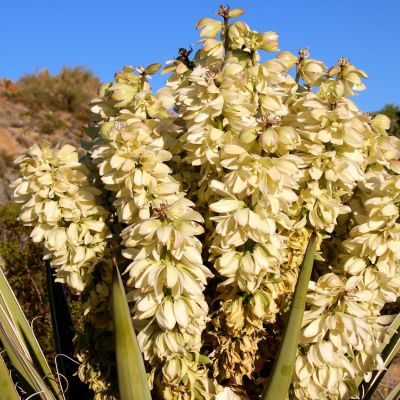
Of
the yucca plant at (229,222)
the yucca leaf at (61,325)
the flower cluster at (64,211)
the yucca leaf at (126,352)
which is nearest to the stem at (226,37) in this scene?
the yucca plant at (229,222)

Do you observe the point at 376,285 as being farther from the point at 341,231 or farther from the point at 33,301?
the point at 33,301

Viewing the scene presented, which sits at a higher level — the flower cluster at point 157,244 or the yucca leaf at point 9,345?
the flower cluster at point 157,244

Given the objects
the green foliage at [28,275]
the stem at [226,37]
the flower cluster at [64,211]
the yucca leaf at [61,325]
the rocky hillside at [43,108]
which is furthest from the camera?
the rocky hillside at [43,108]

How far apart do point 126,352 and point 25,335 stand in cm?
71

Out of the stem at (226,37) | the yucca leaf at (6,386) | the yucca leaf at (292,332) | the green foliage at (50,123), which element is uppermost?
the green foliage at (50,123)

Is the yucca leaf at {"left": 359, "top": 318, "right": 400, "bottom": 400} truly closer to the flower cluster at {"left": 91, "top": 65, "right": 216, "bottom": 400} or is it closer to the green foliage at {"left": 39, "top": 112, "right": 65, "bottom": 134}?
the flower cluster at {"left": 91, "top": 65, "right": 216, "bottom": 400}

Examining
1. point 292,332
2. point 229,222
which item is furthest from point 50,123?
point 292,332

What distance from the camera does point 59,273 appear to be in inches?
60.2

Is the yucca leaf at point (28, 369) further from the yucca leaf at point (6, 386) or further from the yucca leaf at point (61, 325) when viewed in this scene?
the yucca leaf at point (61, 325)

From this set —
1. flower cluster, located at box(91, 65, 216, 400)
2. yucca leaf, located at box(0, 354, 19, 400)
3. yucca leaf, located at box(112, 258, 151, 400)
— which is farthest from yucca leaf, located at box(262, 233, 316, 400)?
yucca leaf, located at box(0, 354, 19, 400)

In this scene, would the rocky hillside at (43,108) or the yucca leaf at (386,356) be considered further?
the rocky hillside at (43,108)

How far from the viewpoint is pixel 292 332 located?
49.8 inches

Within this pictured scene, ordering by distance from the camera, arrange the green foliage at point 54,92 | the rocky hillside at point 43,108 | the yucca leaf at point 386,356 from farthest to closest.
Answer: the green foliage at point 54,92 → the rocky hillside at point 43,108 → the yucca leaf at point 386,356

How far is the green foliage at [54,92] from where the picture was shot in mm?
15500
